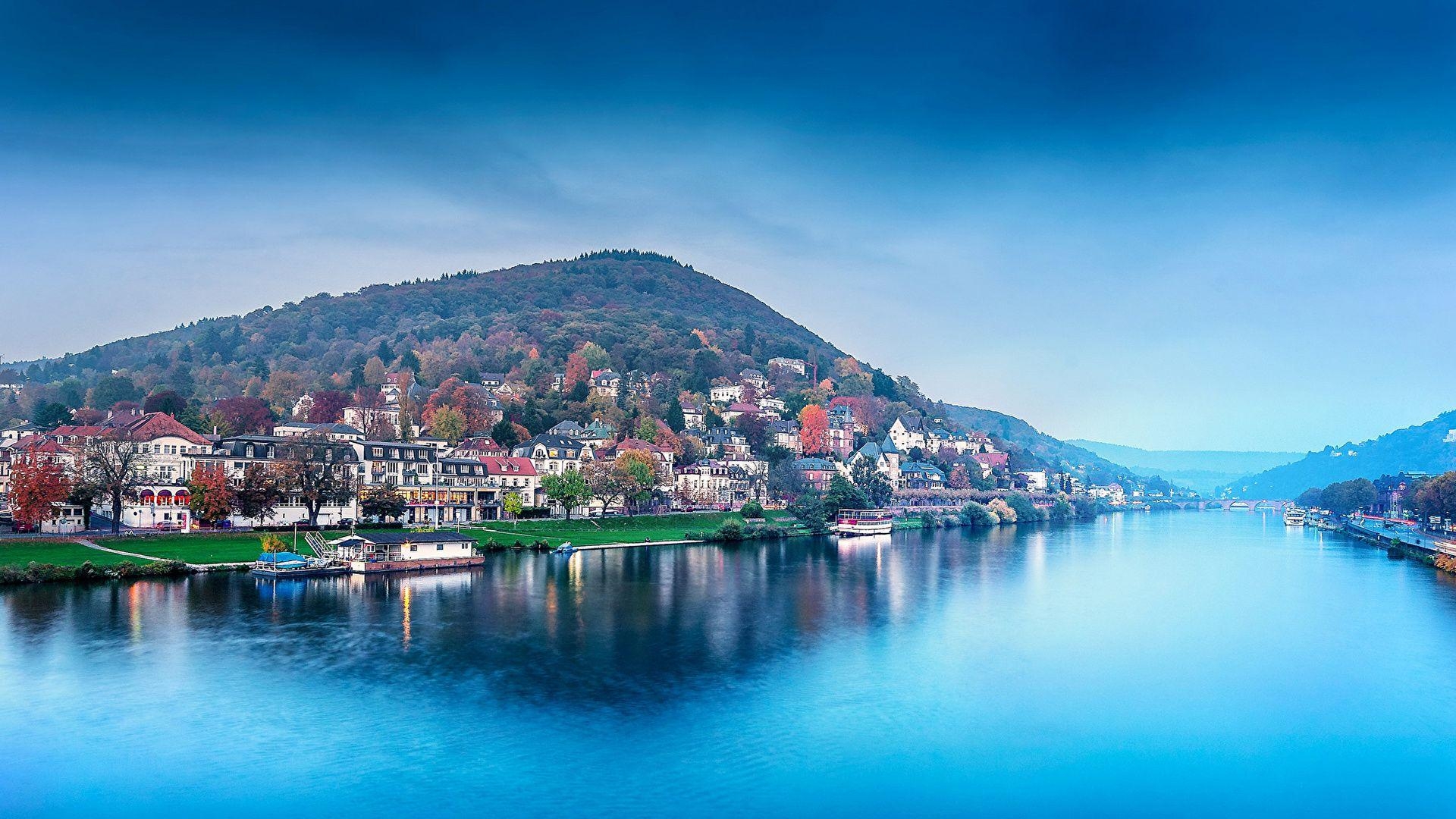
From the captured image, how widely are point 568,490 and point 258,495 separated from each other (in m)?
22.1

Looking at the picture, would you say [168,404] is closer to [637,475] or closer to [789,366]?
[637,475]

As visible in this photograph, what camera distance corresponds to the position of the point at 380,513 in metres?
64.6

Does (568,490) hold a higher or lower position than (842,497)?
higher

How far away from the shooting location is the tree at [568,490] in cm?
7262

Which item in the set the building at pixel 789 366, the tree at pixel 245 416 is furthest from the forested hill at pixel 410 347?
the tree at pixel 245 416

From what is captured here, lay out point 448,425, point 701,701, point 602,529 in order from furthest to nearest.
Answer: point 448,425 < point 602,529 < point 701,701

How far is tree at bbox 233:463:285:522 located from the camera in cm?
5544

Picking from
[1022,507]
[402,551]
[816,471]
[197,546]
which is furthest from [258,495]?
[1022,507]

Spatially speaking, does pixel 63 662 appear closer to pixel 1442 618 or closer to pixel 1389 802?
pixel 1389 802

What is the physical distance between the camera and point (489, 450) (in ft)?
288

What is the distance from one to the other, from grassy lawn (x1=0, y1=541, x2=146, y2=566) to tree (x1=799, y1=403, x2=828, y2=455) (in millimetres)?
88340

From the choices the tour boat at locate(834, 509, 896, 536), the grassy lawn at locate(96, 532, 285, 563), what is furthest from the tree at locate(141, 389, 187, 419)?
the tour boat at locate(834, 509, 896, 536)

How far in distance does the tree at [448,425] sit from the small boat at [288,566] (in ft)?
155

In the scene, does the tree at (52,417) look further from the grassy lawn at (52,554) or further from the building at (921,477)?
the building at (921,477)
